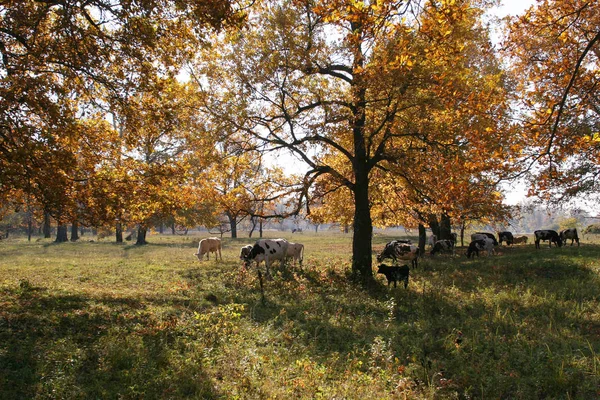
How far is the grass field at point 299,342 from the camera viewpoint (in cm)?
617

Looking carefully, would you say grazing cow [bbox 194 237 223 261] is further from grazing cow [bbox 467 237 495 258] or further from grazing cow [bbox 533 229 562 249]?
grazing cow [bbox 533 229 562 249]

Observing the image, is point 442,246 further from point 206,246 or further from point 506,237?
point 206,246

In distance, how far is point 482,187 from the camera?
975cm

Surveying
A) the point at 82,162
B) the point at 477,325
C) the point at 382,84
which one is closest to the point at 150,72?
the point at 82,162

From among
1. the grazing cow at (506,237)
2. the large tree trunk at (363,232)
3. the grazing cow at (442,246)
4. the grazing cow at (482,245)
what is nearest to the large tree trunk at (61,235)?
the large tree trunk at (363,232)

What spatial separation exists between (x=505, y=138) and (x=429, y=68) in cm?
510

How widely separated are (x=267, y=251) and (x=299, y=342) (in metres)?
10.9

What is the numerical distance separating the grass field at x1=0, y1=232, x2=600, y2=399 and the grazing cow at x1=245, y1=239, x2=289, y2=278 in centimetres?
410

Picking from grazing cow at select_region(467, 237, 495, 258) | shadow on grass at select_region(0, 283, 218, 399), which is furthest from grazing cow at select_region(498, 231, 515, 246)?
shadow on grass at select_region(0, 283, 218, 399)

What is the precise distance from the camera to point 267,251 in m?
19.1

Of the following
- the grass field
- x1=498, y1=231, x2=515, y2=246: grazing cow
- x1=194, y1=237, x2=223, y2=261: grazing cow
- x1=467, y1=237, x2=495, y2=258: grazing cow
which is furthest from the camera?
x1=498, y1=231, x2=515, y2=246: grazing cow

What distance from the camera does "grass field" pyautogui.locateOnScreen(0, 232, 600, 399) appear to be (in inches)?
243

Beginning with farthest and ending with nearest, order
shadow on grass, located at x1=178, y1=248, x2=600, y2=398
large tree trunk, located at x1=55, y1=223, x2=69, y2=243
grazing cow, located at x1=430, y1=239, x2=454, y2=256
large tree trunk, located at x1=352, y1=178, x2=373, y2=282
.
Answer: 1. large tree trunk, located at x1=55, y1=223, x2=69, y2=243
2. grazing cow, located at x1=430, y1=239, x2=454, y2=256
3. large tree trunk, located at x1=352, y1=178, x2=373, y2=282
4. shadow on grass, located at x1=178, y1=248, x2=600, y2=398

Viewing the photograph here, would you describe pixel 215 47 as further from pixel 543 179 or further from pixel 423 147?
pixel 543 179
